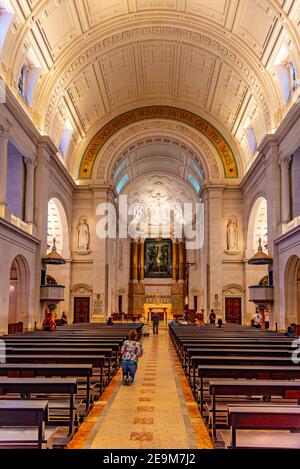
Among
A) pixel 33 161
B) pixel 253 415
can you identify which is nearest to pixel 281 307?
pixel 33 161

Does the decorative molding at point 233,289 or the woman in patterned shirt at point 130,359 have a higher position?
the decorative molding at point 233,289

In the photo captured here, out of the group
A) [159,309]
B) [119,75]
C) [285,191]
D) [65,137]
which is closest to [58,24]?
[119,75]

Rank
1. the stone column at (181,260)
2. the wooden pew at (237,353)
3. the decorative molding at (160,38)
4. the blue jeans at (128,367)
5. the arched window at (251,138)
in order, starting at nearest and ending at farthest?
the wooden pew at (237,353) < the blue jeans at (128,367) < the decorative molding at (160,38) < the arched window at (251,138) < the stone column at (181,260)

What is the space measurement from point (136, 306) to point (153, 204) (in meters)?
8.98

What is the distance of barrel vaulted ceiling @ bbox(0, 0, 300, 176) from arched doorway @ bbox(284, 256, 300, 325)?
677 centimetres

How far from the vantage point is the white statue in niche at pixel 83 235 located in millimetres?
31719

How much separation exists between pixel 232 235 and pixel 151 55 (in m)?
12.2

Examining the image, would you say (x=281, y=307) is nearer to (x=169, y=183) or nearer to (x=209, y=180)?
(x=209, y=180)

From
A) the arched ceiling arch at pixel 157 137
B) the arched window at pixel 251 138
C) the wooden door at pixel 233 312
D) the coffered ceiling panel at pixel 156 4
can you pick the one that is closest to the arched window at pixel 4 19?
the coffered ceiling panel at pixel 156 4

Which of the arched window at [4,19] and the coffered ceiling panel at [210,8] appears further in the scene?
the coffered ceiling panel at [210,8]

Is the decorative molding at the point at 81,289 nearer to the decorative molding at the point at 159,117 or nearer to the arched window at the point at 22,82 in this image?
the decorative molding at the point at 159,117

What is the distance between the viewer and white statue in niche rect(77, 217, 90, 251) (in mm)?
31719

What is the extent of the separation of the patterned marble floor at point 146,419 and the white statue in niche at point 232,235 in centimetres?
2114

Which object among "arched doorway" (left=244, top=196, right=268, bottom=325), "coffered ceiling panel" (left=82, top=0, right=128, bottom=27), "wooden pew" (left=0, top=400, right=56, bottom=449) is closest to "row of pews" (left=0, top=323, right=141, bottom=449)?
"wooden pew" (left=0, top=400, right=56, bottom=449)
